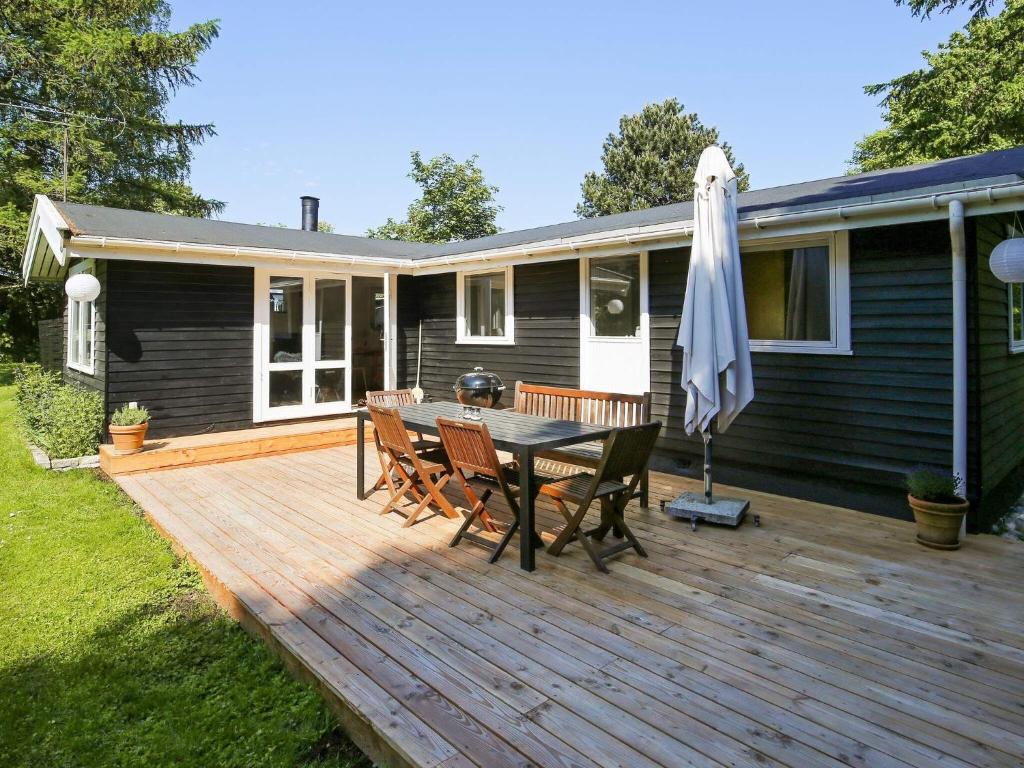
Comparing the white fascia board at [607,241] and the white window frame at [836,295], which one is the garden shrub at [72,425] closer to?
the white fascia board at [607,241]

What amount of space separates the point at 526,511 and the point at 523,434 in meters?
0.59

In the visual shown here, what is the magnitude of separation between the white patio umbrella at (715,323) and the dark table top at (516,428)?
78cm

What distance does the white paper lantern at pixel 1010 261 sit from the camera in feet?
11.6

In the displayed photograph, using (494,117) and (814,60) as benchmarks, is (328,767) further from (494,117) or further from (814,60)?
(494,117)

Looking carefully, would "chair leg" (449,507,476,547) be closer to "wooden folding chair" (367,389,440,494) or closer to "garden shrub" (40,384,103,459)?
"wooden folding chair" (367,389,440,494)

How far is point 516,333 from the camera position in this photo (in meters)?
7.18

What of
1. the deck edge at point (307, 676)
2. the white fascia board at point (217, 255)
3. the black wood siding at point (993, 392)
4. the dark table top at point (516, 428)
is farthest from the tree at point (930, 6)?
the deck edge at point (307, 676)

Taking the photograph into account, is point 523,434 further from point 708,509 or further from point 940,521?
point 940,521

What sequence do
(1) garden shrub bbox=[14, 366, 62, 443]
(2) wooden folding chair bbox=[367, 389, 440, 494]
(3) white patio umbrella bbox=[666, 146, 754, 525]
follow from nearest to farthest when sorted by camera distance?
(3) white patio umbrella bbox=[666, 146, 754, 525] → (2) wooden folding chair bbox=[367, 389, 440, 494] → (1) garden shrub bbox=[14, 366, 62, 443]

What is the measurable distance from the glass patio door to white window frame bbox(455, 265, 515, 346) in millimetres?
1435

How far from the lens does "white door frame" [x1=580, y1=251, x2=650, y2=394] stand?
5.84m

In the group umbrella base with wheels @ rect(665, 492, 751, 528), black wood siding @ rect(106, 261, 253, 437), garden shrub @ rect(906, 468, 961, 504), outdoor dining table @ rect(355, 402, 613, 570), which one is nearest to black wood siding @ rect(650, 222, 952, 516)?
garden shrub @ rect(906, 468, 961, 504)

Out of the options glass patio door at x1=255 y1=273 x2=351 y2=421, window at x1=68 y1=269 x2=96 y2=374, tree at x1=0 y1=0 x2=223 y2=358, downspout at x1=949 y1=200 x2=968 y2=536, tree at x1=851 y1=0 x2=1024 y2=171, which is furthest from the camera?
tree at x1=0 y1=0 x2=223 y2=358

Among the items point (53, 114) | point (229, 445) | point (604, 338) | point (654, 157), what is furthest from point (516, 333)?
point (654, 157)
